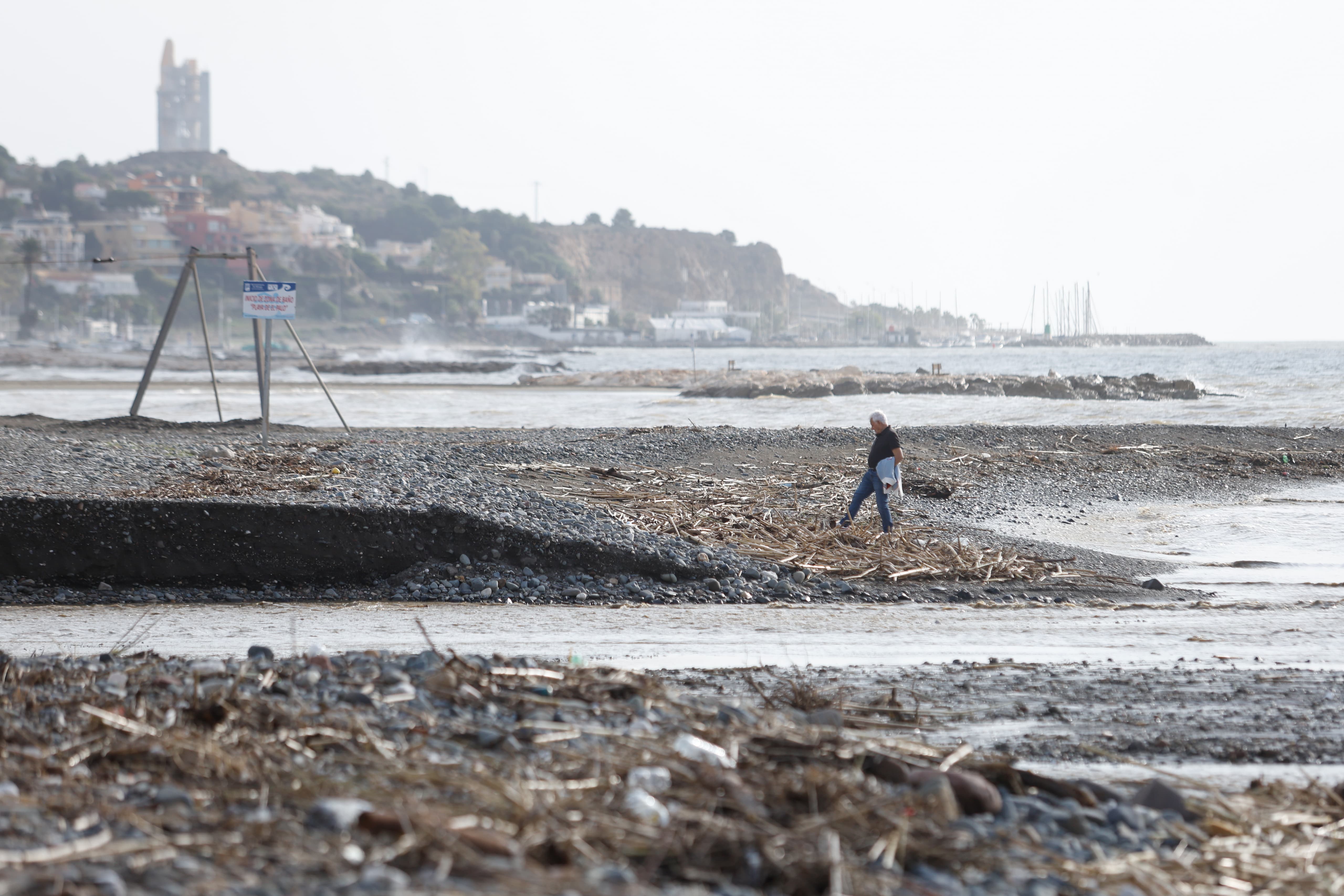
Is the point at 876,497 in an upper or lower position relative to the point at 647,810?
upper

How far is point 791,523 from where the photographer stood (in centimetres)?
1168

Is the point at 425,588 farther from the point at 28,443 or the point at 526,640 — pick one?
the point at 28,443

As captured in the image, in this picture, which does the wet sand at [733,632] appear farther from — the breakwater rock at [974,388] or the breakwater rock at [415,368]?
the breakwater rock at [415,368]

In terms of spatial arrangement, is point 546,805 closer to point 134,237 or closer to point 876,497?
point 876,497

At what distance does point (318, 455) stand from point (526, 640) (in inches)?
317

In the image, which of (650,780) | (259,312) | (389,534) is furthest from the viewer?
(259,312)

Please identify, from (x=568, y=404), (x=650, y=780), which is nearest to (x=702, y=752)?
(x=650, y=780)

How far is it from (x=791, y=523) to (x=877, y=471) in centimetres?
119

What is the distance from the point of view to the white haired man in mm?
11180

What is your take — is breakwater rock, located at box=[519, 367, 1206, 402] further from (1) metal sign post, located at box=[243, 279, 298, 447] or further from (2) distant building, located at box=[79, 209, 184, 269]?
(2) distant building, located at box=[79, 209, 184, 269]

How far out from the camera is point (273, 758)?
378cm

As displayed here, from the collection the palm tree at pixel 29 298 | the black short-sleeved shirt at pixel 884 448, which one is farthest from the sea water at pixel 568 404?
the palm tree at pixel 29 298

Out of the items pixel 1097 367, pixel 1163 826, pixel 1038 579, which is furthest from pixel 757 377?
pixel 1097 367

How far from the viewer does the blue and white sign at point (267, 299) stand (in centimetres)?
1518
